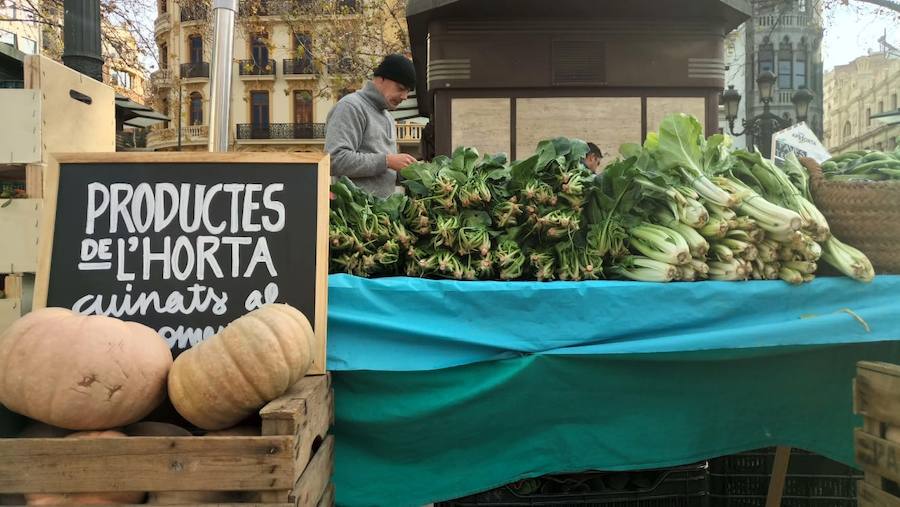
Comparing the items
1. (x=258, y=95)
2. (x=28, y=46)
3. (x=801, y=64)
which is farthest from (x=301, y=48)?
(x=801, y=64)

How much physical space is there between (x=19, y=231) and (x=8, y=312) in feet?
1.71

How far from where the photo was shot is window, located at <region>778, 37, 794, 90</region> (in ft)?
146

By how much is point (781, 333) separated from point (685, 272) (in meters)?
0.39

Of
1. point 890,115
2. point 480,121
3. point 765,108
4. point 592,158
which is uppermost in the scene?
point 765,108

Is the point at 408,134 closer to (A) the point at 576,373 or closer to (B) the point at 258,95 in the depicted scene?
(B) the point at 258,95

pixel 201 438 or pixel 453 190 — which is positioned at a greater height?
pixel 453 190

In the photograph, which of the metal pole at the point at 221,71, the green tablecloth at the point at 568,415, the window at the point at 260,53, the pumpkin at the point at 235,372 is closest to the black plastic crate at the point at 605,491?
the green tablecloth at the point at 568,415

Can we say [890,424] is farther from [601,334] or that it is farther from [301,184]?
[301,184]

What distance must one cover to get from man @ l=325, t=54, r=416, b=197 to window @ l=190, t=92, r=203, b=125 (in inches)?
1815

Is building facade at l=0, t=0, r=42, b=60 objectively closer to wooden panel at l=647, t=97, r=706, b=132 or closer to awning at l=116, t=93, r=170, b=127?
awning at l=116, t=93, r=170, b=127

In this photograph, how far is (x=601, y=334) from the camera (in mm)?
2291

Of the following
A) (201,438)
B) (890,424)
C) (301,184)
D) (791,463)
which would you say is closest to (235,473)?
(201,438)

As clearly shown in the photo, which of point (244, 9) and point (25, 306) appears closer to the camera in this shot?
point (25, 306)

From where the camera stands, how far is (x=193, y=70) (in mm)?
44156
